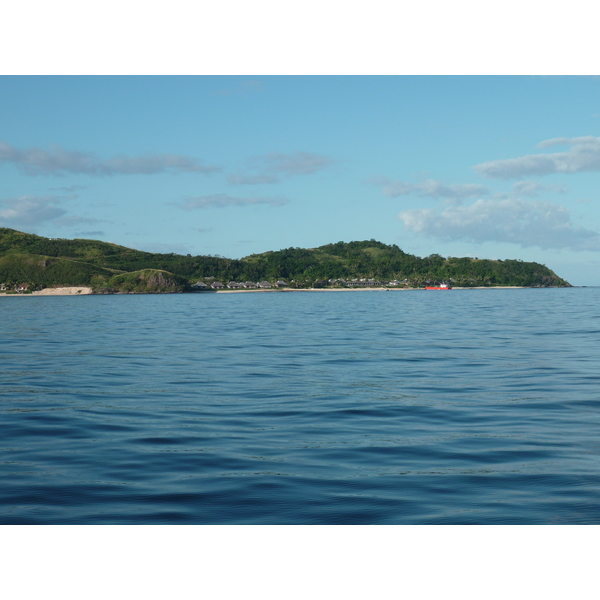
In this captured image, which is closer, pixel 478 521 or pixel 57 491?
pixel 478 521

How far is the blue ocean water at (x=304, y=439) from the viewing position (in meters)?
7.98

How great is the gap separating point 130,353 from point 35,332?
16.9 metres

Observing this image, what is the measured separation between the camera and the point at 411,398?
15.5 metres

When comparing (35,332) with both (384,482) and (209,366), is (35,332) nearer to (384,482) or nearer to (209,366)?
(209,366)

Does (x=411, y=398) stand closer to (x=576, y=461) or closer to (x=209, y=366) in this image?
(x=576, y=461)

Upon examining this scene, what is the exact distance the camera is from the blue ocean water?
798 cm

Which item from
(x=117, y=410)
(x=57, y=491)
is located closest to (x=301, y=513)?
(x=57, y=491)

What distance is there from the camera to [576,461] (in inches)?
386

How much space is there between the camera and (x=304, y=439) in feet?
37.9

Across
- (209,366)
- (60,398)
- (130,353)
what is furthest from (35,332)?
(60,398)
